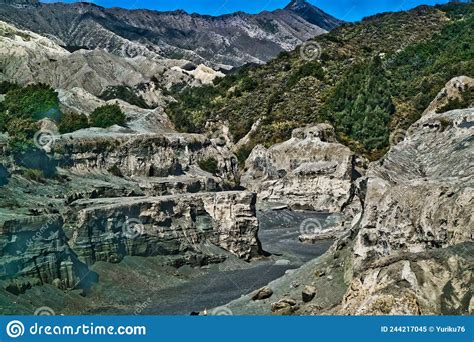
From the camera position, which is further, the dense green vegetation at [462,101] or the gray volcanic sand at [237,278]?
the dense green vegetation at [462,101]

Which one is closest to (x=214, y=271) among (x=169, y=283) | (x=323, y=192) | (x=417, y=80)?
(x=169, y=283)

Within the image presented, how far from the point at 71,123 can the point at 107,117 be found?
21.1ft

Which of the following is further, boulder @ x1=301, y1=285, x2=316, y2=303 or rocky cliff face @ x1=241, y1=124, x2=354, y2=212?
rocky cliff face @ x1=241, y1=124, x2=354, y2=212

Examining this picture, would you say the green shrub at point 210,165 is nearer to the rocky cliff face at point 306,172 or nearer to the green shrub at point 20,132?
the rocky cliff face at point 306,172

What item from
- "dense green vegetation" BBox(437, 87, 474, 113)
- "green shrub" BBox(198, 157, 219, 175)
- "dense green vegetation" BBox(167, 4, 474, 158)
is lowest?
"green shrub" BBox(198, 157, 219, 175)

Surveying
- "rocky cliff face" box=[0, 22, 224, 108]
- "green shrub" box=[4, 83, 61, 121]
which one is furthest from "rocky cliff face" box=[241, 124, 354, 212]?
"rocky cliff face" box=[0, 22, 224, 108]

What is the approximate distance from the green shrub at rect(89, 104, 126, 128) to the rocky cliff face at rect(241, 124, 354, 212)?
58.2 feet

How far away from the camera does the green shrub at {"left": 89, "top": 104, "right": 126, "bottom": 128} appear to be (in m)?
64.3

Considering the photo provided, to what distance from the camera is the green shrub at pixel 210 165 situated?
207ft

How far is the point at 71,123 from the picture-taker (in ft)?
195

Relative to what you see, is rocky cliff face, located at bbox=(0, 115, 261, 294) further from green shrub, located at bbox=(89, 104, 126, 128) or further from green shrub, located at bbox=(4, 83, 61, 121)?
green shrub, located at bbox=(89, 104, 126, 128)

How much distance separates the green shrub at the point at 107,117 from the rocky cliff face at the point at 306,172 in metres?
17.7

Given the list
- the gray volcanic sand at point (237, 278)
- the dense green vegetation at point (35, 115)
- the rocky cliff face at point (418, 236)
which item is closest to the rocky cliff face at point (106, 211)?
the gray volcanic sand at point (237, 278)

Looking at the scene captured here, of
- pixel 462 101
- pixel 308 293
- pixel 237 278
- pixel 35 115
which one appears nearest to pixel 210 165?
pixel 35 115
